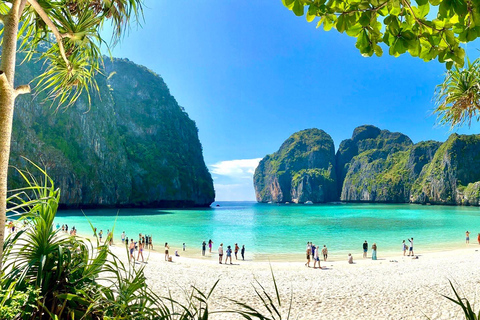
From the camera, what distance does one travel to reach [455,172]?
92062 mm

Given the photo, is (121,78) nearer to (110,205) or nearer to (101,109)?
(101,109)

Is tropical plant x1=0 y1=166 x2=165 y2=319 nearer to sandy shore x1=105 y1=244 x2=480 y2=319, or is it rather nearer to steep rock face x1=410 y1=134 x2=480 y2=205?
sandy shore x1=105 y1=244 x2=480 y2=319

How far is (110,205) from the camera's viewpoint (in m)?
69.8

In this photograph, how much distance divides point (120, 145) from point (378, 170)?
443 ft

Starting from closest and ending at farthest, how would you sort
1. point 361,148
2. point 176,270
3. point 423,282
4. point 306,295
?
point 306,295, point 423,282, point 176,270, point 361,148

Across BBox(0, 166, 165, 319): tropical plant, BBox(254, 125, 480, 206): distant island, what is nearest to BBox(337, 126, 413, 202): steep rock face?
BBox(254, 125, 480, 206): distant island

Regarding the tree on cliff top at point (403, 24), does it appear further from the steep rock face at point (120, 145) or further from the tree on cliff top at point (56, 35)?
the steep rock face at point (120, 145)

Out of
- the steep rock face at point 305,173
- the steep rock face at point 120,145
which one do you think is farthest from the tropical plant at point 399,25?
the steep rock face at point 305,173

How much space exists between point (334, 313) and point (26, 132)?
68.1 metres

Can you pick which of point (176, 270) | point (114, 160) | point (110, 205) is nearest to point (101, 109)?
point (114, 160)

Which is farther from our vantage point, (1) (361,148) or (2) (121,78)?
(1) (361,148)

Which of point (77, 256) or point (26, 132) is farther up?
point (26, 132)

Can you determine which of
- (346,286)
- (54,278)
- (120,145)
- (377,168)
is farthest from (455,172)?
(54,278)

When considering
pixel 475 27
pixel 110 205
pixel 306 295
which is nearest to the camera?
pixel 475 27
